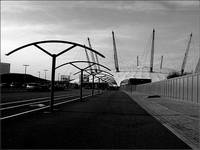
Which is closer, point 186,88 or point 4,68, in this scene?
point 186,88

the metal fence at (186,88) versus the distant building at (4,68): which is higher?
the distant building at (4,68)

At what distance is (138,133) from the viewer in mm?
9414

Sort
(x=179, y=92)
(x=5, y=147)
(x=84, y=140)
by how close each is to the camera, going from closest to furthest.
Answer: (x=5, y=147) < (x=84, y=140) < (x=179, y=92)

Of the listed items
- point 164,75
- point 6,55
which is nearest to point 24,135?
point 6,55

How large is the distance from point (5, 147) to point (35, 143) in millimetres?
759

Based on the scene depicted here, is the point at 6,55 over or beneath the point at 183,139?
over

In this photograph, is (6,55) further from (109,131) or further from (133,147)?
(133,147)

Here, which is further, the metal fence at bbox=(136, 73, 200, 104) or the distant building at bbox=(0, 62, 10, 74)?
the distant building at bbox=(0, 62, 10, 74)

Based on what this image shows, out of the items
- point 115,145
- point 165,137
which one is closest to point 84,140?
point 115,145

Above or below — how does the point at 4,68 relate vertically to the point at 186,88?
above

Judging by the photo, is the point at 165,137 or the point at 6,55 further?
the point at 6,55

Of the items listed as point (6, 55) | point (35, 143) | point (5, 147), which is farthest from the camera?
point (6, 55)

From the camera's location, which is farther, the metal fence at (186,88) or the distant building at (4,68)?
the distant building at (4,68)

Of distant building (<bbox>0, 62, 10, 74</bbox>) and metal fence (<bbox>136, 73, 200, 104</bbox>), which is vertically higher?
distant building (<bbox>0, 62, 10, 74</bbox>)
